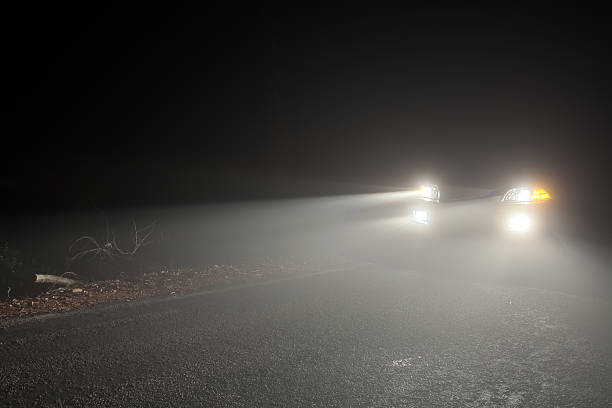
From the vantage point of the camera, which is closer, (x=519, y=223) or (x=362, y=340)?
(x=362, y=340)

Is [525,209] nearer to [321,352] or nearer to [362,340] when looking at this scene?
[362,340]

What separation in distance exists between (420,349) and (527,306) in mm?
2132

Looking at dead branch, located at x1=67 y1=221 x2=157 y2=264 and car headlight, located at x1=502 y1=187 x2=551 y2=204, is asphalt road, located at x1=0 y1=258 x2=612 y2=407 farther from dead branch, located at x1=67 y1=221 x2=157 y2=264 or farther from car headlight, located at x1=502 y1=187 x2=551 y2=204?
dead branch, located at x1=67 y1=221 x2=157 y2=264

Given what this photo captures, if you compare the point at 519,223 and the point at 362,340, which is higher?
the point at 519,223

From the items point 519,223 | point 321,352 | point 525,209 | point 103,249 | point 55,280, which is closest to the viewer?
point 321,352

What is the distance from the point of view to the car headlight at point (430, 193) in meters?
8.05

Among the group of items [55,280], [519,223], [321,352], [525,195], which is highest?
[525,195]

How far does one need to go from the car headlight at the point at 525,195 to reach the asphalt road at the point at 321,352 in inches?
69.4

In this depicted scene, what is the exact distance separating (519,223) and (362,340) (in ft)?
14.3

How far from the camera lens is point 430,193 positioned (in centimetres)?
815

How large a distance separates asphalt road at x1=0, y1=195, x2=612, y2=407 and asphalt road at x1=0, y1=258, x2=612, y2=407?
0.02m

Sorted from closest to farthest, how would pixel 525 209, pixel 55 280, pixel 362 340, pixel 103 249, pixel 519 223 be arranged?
1. pixel 362 340
2. pixel 55 280
3. pixel 525 209
4. pixel 519 223
5. pixel 103 249

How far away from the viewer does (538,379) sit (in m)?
3.37

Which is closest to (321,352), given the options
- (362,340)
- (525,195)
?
(362,340)
